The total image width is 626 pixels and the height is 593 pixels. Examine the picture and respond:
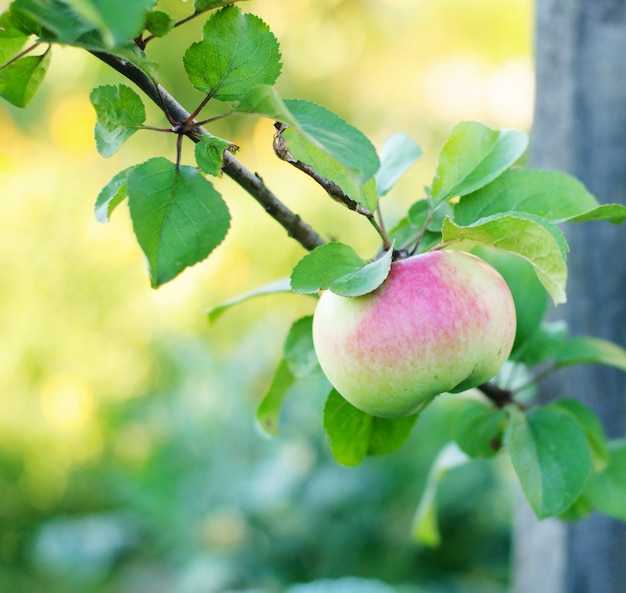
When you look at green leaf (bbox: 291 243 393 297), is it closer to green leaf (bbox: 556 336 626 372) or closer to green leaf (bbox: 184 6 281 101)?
green leaf (bbox: 184 6 281 101)

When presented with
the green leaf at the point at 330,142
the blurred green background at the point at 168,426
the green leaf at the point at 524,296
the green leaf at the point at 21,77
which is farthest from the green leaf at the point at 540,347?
the blurred green background at the point at 168,426

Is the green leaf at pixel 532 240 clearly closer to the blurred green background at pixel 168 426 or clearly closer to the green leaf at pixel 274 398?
the green leaf at pixel 274 398

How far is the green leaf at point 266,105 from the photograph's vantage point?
26 cm

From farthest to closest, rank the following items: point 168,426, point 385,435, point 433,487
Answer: point 168,426 < point 433,487 < point 385,435

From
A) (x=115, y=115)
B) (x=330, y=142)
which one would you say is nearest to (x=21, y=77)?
(x=115, y=115)

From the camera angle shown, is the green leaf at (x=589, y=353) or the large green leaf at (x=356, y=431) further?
the green leaf at (x=589, y=353)

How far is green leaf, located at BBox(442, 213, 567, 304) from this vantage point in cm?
29

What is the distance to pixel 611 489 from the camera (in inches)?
19.5

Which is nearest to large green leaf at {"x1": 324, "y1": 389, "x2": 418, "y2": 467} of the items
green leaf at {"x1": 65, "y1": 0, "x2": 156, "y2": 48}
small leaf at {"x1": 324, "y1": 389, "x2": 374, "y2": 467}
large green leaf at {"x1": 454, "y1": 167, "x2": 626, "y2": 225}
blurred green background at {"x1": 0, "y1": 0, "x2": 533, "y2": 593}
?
small leaf at {"x1": 324, "y1": 389, "x2": 374, "y2": 467}

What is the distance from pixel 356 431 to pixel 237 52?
0.21m

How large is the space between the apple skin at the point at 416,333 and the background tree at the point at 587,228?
372 mm

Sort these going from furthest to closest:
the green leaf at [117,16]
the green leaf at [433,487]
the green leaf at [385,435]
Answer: the green leaf at [433,487] < the green leaf at [385,435] < the green leaf at [117,16]

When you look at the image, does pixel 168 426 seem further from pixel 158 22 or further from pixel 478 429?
pixel 158 22

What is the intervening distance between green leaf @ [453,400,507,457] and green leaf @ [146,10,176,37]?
0.30m
